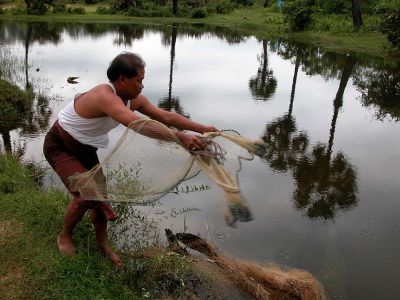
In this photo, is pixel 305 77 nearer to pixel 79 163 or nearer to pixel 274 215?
pixel 274 215

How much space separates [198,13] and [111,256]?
36795 millimetres

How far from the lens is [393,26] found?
1923 cm

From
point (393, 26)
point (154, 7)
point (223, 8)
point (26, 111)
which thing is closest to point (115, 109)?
point (26, 111)

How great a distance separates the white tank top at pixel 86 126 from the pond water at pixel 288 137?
104 cm

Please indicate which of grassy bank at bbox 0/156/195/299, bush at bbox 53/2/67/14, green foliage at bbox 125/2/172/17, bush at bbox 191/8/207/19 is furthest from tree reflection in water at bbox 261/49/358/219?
bush at bbox 53/2/67/14

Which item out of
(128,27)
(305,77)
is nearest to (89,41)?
(128,27)

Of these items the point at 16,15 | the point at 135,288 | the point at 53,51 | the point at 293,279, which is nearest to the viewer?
the point at 135,288

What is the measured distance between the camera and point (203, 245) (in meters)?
4.51

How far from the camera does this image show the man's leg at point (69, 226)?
11.4 ft

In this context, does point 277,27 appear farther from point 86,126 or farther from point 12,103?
point 86,126

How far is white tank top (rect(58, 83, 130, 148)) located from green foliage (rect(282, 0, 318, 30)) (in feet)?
83.2

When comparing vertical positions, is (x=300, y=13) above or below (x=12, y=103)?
above

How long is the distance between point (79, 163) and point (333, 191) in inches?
171

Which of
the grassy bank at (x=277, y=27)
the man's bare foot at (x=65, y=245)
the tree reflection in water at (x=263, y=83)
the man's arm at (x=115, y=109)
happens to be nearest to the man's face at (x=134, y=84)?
the man's arm at (x=115, y=109)
